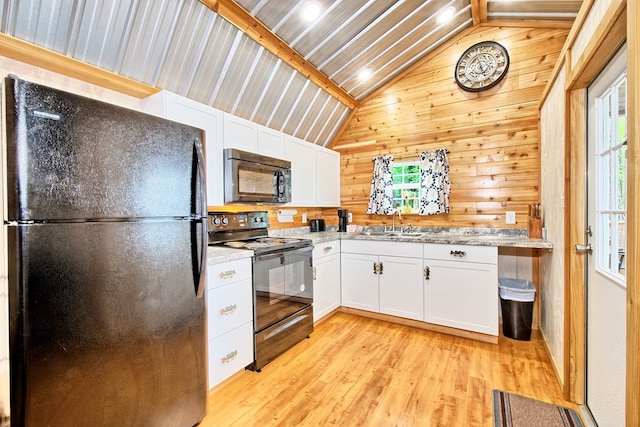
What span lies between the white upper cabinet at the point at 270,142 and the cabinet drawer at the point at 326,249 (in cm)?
100

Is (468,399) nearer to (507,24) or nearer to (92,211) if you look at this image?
(92,211)

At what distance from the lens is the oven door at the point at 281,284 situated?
2.29m

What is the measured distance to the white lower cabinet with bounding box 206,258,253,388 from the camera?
1.95 m

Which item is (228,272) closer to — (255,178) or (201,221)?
(201,221)

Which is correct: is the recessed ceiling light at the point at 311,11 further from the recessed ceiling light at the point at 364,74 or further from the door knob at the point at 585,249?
the door knob at the point at 585,249

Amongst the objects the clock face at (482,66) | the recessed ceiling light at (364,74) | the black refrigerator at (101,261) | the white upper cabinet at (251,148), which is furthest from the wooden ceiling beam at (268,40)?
the clock face at (482,66)

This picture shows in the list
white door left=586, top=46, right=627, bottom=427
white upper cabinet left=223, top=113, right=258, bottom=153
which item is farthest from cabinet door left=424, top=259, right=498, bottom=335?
white upper cabinet left=223, top=113, right=258, bottom=153

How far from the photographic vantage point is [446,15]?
2.96 metres

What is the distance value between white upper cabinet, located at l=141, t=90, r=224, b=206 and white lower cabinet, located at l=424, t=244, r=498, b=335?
2035 millimetres

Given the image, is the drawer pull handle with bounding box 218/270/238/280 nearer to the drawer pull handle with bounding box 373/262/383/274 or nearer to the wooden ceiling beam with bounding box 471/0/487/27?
the drawer pull handle with bounding box 373/262/383/274

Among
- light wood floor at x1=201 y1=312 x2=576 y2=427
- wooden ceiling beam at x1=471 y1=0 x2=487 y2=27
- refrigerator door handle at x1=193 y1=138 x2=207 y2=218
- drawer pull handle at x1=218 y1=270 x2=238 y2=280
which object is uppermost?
wooden ceiling beam at x1=471 y1=0 x2=487 y2=27

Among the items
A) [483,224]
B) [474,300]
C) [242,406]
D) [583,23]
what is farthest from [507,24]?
[242,406]

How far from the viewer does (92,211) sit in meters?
1.21

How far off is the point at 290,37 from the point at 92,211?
2182mm
